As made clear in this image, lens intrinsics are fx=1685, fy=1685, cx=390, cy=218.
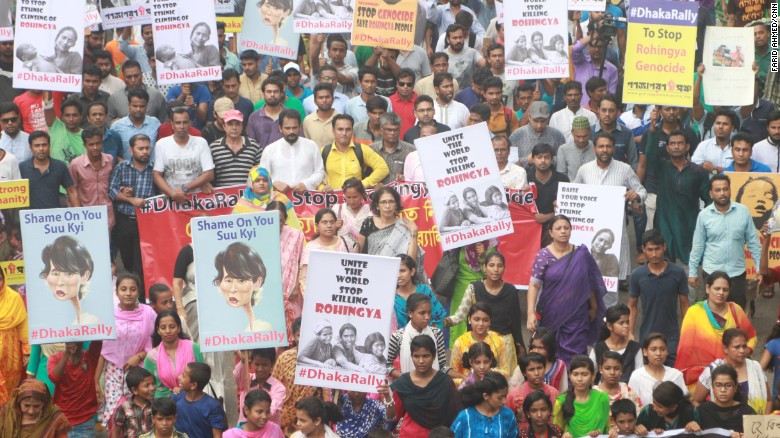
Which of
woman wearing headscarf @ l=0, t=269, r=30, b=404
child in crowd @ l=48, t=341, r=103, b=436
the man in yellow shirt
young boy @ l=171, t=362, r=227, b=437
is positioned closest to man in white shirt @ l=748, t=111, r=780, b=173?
the man in yellow shirt

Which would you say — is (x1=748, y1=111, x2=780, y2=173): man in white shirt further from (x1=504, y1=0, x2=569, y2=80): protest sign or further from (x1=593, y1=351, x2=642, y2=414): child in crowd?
(x1=593, y1=351, x2=642, y2=414): child in crowd

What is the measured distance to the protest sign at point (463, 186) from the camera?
586 inches

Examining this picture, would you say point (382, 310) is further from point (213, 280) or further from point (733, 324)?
point (733, 324)

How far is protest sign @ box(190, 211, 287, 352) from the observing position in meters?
12.9

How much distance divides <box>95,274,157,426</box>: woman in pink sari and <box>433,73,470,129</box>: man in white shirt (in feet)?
17.9

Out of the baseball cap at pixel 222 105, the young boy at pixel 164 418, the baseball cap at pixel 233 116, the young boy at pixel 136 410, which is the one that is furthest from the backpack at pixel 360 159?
the young boy at pixel 164 418

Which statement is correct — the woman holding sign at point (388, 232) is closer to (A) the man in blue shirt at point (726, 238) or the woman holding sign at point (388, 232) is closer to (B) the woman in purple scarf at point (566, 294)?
(B) the woman in purple scarf at point (566, 294)

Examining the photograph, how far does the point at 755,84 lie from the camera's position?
1789cm

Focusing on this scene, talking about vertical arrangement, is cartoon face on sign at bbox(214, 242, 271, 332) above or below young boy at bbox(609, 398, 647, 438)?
above

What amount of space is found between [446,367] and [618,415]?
68.3 inches

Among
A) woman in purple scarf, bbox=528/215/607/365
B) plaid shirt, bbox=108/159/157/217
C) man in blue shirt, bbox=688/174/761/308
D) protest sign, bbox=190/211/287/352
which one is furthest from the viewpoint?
plaid shirt, bbox=108/159/157/217

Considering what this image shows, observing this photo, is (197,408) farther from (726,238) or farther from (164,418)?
(726,238)

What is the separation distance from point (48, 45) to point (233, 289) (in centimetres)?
561

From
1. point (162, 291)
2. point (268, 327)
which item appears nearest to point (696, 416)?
point (268, 327)
